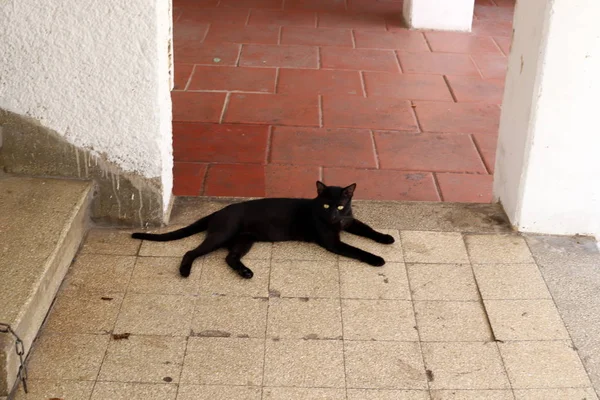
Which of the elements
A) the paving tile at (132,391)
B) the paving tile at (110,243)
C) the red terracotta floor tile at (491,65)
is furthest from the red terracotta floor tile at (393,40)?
the paving tile at (132,391)

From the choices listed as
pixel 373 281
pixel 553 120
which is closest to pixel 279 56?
pixel 553 120

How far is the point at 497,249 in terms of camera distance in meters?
3.58

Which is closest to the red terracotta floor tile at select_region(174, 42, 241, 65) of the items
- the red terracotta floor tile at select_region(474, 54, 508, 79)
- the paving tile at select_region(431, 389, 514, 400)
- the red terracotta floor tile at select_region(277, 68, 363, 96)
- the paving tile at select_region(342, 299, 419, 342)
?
the red terracotta floor tile at select_region(277, 68, 363, 96)

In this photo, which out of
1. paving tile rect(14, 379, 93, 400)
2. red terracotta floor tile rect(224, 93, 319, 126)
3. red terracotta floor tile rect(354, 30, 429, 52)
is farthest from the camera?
red terracotta floor tile rect(354, 30, 429, 52)

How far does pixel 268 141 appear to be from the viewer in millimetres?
4695

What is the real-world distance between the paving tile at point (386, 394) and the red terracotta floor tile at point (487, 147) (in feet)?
6.64

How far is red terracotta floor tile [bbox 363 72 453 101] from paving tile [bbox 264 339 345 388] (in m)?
2.78

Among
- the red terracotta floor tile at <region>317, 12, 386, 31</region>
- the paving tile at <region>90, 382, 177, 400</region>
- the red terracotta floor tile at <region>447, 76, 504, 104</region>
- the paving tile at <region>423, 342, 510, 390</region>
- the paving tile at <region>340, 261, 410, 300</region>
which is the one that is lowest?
the red terracotta floor tile at <region>447, 76, 504, 104</region>

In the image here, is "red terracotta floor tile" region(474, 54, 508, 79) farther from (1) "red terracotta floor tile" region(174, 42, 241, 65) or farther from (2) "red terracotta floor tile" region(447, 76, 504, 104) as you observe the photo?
(1) "red terracotta floor tile" region(174, 42, 241, 65)

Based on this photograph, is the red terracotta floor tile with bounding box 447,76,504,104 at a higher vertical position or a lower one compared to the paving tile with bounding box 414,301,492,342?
lower

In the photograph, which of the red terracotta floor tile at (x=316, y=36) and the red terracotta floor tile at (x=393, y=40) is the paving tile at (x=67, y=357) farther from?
the red terracotta floor tile at (x=393, y=40)

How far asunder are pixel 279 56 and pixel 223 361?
355 centimetres

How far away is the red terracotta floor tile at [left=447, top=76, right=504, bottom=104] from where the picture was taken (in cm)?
541

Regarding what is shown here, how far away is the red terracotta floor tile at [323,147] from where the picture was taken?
177 inches
